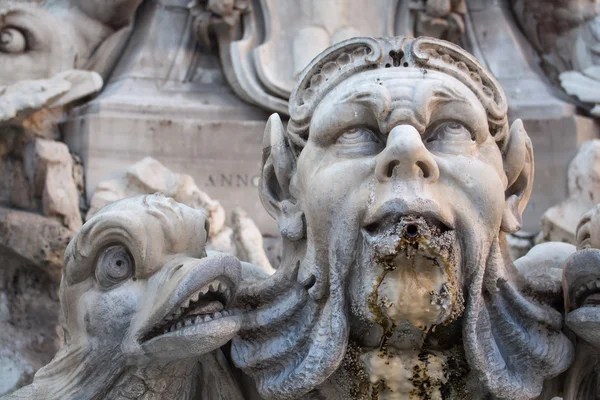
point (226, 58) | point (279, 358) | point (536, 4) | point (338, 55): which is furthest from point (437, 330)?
point (536, 4)

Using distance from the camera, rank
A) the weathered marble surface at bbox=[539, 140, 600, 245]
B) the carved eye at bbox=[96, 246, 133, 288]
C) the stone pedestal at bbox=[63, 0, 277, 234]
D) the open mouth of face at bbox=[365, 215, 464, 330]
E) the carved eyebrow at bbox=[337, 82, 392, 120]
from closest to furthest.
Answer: the open mouth of face at bbox=[365, 215, 464, 330] < the carved eyebrow at bbox=[337, 82, 392, 120] < the carved eye at bbox=[96, 246, 133, 288] < the weathered marble surface at bbox=[539, 140, 600, 245] < the stone pedestal at bbox=[63, 0, 277, 234]

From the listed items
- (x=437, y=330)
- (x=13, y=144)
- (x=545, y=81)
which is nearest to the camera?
(x=437, y=330)

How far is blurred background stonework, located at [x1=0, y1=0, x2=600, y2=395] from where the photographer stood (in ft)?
14.1

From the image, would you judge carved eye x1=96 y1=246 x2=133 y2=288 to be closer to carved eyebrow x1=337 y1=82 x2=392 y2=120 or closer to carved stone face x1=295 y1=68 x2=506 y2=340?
carved stone face x1=295 y1=68 x2=506 y2=340

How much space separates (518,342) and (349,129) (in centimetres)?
76

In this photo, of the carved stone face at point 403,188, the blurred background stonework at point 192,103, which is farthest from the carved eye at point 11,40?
the carved stone face at point 403,188

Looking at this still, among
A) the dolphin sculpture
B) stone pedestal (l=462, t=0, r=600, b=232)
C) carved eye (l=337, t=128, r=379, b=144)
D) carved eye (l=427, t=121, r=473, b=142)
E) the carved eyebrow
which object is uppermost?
the carved eyebrow

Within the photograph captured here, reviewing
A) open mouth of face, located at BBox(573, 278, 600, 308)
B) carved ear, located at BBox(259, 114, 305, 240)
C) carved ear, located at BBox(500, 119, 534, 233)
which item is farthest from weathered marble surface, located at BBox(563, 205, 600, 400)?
carved ear, located at BBox(259, 114, 305, 240)

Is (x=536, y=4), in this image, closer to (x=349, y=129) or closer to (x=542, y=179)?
(x=542, y=179)

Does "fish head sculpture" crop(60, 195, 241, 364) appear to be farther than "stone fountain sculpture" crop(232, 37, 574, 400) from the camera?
Yes

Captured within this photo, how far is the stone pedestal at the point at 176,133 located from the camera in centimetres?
468

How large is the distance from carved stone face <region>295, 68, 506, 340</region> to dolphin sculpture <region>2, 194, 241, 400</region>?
35 centimetres

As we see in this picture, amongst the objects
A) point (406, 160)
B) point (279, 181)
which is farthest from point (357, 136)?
point (279, 181)

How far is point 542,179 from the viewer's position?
16.0ft
